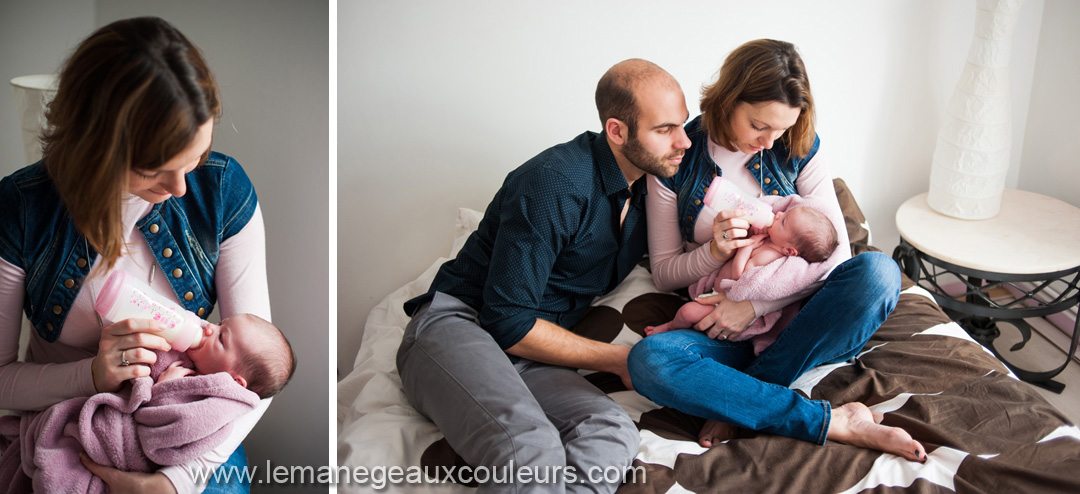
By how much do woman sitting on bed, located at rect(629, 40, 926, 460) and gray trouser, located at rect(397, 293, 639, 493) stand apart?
0.58 ft

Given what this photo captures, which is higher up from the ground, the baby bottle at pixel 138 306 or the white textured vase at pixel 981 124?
the white textured vase at pixel 981 124

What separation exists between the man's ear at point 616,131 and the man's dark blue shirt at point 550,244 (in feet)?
0.10

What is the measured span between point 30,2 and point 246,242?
415mm

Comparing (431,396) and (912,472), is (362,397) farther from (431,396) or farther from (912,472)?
(912,472)

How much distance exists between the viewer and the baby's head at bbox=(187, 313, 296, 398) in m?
1.11

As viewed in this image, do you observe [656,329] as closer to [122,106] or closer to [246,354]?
[246,354]

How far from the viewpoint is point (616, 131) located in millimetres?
1729

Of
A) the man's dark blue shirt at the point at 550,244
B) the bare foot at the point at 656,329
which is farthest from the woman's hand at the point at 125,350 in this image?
the bare foot at the point at 656,329

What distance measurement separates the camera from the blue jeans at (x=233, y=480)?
3.70ft

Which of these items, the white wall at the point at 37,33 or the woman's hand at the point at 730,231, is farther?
the woman's hand at the point at 730,231

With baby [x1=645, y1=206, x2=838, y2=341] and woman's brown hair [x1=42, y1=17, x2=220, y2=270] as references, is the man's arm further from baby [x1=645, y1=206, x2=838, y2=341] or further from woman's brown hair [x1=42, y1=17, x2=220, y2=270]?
woman's brown hair [x1=42, y1=17, x2=220, y2=270]

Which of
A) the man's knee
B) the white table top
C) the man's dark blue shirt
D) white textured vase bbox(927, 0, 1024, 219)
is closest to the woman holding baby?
the man's dark blue shirt

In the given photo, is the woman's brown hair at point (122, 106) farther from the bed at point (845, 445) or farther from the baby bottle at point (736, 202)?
the baby bottle at point (736, 202)

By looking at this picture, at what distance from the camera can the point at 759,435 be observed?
1602 mm
